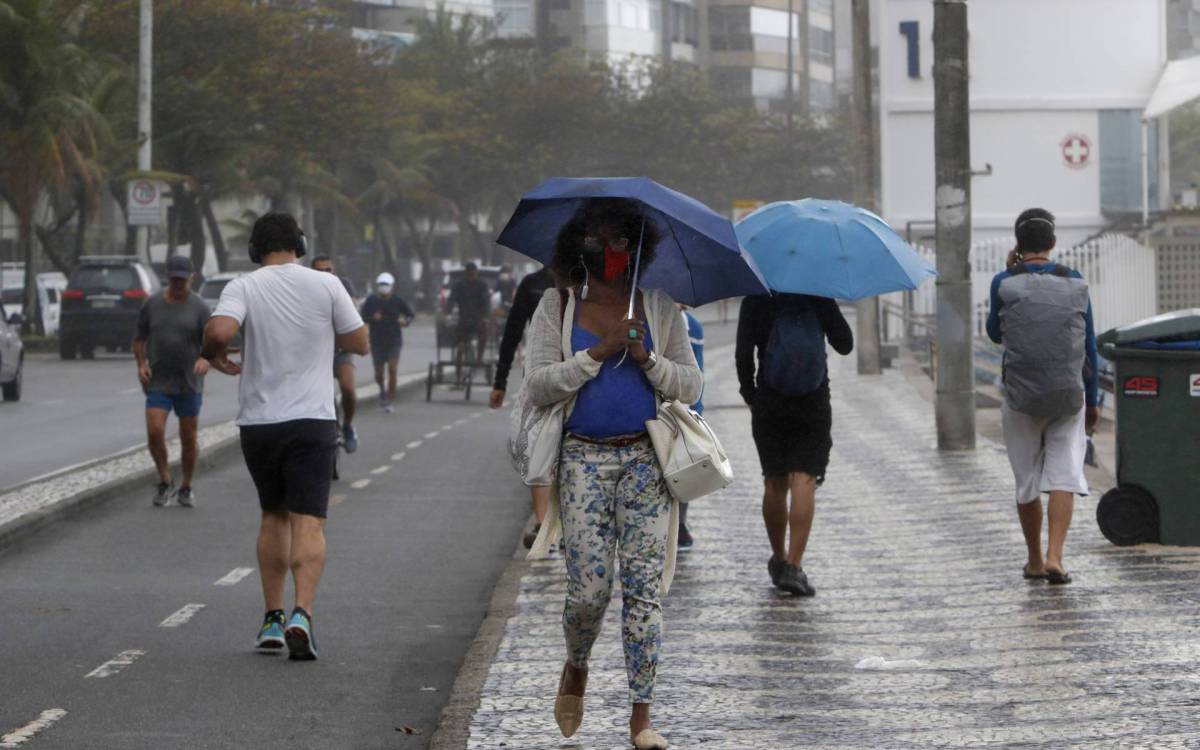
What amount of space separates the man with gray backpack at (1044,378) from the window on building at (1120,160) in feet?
104

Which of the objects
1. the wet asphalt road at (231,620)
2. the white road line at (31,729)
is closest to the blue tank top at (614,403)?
the wet asphalt road at (231,620)

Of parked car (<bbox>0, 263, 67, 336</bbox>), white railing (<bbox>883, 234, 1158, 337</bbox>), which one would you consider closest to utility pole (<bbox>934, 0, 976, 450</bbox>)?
white railing (<bbox>883, 234, 1158, 337</bbox>)

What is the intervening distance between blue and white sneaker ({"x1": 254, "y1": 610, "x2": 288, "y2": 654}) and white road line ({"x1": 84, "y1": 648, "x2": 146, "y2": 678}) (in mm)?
463

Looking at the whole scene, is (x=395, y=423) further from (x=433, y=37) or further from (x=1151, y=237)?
(x=433, y=37)

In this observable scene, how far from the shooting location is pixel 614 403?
6297 mm

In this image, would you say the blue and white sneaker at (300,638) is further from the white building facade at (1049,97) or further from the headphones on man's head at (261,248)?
the white building facade at (1049,97)

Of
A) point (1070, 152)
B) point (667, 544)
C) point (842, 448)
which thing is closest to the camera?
point (667, 544)

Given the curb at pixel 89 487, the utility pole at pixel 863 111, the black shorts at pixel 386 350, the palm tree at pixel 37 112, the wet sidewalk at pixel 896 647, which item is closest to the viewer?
the wet sidewalk at pixel 896 647

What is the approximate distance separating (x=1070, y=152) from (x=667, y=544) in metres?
35.7

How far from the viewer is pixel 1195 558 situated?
10.3 metres

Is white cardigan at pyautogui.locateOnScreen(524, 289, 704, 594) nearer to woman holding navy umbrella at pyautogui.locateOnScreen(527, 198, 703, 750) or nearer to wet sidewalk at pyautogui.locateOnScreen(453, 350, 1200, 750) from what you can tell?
woman holding navy umbrella at pyautogui.locateOnScreen(527, 198, 703, 750)

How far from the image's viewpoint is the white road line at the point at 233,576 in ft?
34.5

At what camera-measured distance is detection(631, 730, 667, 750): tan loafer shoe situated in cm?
625

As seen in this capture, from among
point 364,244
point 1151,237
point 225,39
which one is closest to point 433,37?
point 364,244
